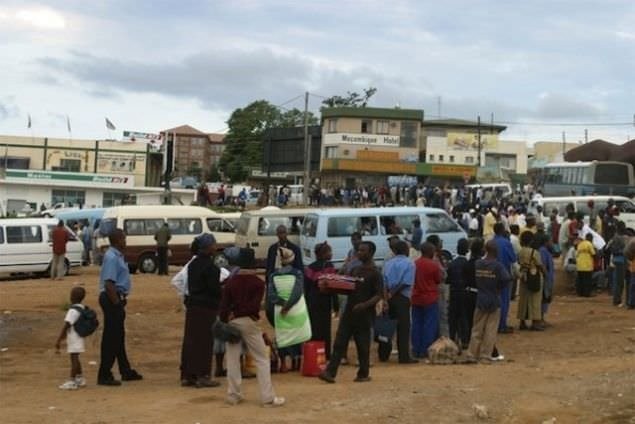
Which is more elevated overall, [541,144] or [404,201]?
[541,144]

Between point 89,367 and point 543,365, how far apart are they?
5.91 m

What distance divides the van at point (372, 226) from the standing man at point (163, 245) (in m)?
4.70

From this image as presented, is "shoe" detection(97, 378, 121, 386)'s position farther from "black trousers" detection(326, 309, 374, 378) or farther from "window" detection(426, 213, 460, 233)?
"window" detection(426, 213, 460, 233)

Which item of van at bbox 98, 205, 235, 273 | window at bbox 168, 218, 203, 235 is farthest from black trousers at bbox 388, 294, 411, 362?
window at bbox 168, 218, 203, 235

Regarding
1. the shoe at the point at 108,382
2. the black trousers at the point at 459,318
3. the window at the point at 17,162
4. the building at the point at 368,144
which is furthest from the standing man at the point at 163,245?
the window at the point at 17,162

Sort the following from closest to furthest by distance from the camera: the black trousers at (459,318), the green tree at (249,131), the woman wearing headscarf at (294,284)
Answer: the woman wearing headscarf at (294,284), the black trousers at (459,318), the green tree at (249,131)

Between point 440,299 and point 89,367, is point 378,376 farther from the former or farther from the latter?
point 89,367

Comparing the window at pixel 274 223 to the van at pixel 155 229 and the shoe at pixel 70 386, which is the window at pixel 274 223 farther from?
the shoe at pixel 70 386

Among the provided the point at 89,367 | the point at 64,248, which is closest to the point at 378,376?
the point at 89,367

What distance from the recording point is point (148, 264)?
27.1 metres

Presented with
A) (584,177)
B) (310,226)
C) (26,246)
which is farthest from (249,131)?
(310,226)

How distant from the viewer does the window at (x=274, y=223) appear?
2491cm

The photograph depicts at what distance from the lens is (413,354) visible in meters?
12.5

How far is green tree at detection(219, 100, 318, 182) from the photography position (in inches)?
3821
